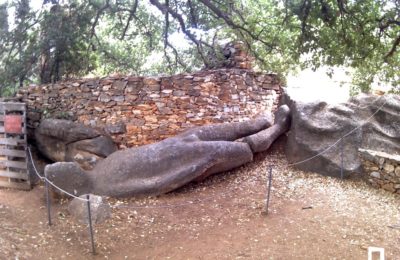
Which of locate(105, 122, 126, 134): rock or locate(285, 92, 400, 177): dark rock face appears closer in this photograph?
locate(285, 92, 400, 177): dark rock face

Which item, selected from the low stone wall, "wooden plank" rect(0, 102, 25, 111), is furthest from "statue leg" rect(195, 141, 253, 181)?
"wooden plank" rect(0, 102, 25, 111)

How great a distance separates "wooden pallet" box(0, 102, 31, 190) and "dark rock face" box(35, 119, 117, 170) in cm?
48

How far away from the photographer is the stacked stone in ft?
21.3

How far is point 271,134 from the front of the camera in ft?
22.1

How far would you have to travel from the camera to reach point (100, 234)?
482 cm

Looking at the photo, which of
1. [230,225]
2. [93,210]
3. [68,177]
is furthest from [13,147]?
[230,225]

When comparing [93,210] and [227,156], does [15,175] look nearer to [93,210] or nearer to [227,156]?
[93,210]

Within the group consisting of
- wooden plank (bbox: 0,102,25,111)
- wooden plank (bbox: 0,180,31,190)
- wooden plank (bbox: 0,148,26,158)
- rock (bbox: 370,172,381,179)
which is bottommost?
wooden plank (bbox: 0,180,31,190)

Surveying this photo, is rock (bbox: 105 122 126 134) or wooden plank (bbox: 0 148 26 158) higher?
rock (bbox: 105 122 126 134)

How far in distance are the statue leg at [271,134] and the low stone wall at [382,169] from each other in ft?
4.84

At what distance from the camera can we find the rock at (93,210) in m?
5.10

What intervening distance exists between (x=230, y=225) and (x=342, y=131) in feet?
9.52

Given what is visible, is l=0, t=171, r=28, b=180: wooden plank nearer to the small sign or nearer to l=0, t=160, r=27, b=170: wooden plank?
l=0, t=160, r=27, b=170: wooden plank

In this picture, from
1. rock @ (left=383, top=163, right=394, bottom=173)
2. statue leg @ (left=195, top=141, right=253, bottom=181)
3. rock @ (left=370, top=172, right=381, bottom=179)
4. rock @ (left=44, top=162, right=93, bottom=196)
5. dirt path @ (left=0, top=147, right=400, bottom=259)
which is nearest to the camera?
dirt path @ (left=0, top=147, right=400, bottom=259)
